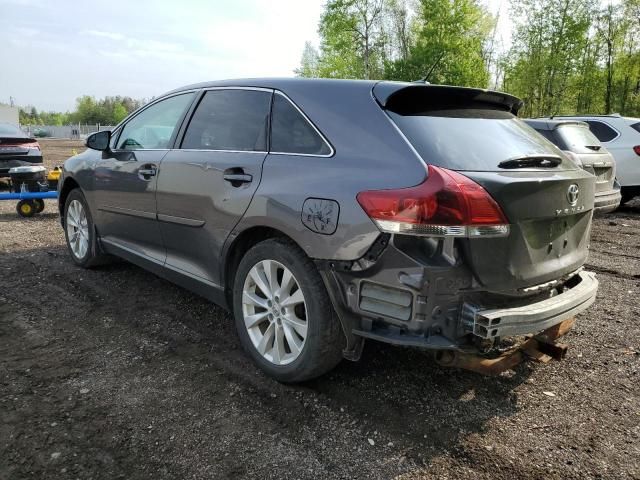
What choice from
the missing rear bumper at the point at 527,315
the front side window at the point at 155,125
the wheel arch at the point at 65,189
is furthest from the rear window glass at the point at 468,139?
the wheel arch at the point at 65,189

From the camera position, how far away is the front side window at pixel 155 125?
398 centimetres

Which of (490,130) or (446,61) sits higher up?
(446,61)

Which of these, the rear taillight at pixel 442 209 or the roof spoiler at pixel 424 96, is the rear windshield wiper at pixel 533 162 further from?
the roof spoiler at pixel 424 96

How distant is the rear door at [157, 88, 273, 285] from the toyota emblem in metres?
1.72

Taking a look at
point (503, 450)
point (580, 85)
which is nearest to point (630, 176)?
point (503, 450)

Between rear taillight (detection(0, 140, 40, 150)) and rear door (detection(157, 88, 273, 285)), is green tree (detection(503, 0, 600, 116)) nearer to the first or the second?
rear taillight (detection(0, 140, 40, 150))

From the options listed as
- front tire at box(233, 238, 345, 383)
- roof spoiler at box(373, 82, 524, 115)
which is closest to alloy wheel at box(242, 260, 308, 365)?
front tire at box(233, 238, 345, 383)

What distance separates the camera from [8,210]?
9.18 meters

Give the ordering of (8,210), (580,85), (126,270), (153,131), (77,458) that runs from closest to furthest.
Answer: (77,458), (153,131), (126,270), (8,210), (580,85)

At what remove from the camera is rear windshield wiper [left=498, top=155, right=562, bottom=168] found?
102 inches

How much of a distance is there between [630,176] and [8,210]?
1146 centimetres

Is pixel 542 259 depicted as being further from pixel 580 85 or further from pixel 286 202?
pixel 580 85

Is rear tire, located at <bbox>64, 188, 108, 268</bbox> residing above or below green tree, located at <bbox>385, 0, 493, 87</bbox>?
below

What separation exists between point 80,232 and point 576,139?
6.95 metres
